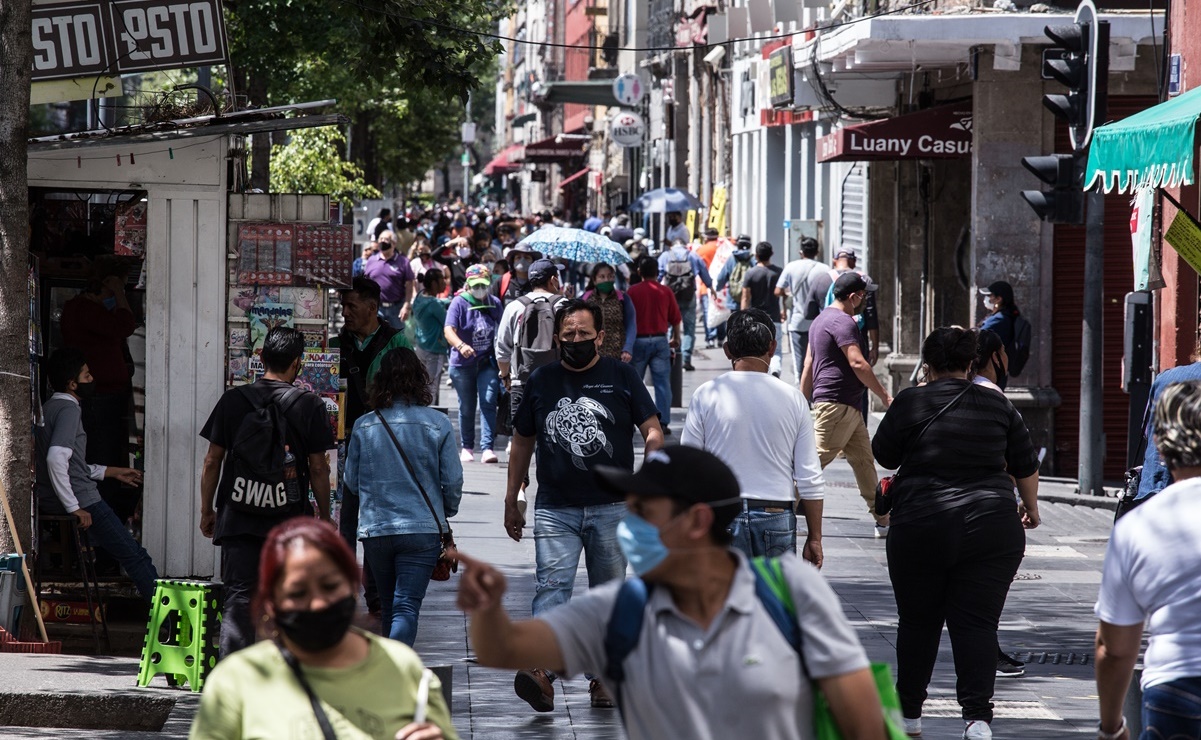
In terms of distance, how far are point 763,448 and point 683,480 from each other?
3593 millimetres

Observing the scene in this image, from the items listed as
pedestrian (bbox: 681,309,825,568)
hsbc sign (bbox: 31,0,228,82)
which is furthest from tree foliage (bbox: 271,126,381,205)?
pedestrian (bbox: 681,309,825,568)

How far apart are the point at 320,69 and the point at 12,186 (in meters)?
14.5

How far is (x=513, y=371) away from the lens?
521 inches

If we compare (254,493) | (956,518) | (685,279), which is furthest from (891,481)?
(685,279)

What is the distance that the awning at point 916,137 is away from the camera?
17078mm

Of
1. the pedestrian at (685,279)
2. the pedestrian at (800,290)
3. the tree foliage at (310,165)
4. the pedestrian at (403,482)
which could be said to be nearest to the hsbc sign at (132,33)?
the pedestrian at (403,482)

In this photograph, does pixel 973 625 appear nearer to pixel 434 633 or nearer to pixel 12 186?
pixel 434 633

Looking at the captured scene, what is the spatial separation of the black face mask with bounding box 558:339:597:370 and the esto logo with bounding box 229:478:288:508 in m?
1.32

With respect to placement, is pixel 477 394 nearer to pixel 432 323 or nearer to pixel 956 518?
pixel 432 323

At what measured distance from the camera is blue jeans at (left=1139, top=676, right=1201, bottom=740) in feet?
14.4

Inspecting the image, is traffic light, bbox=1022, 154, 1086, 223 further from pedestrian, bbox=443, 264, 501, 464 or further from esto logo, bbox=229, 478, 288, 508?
esto logo, bbox=229, 478, 288, 508

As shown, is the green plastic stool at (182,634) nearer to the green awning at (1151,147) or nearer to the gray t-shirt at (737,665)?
the gray t-shirt at (737,665)

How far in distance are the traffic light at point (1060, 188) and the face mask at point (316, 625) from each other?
9.80m

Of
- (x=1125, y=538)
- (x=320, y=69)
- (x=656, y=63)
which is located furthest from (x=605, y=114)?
(x=1125, y=538)
